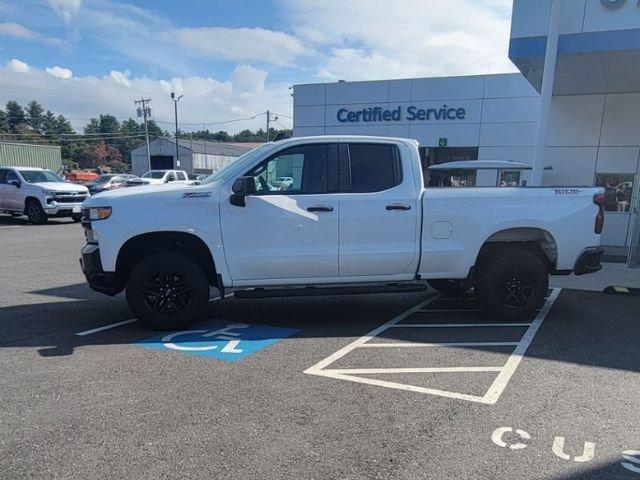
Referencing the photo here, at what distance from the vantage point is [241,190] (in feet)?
17.1

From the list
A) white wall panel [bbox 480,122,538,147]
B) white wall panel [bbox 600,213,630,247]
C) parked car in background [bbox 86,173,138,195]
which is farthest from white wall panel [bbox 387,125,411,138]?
parked car in background [bbox 86,173,138,195]

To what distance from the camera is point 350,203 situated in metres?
5.49

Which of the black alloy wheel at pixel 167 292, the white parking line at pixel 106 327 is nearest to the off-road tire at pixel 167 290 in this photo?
the black alloy wheel at pixel 167 292

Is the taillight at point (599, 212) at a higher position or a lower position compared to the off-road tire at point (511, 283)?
higher

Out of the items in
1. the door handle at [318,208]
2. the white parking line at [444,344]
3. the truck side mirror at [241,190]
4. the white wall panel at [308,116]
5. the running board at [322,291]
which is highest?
the white wall panel at [308,116]

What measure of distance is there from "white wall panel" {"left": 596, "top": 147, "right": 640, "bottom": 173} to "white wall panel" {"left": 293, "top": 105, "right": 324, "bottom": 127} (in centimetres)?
1016

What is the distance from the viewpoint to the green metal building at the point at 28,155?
31723 millimetres

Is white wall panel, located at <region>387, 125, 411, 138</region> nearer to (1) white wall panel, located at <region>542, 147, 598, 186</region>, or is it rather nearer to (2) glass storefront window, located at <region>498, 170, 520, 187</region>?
(2) glass storefront window, located at <region>498, 170, 520, 187</region>

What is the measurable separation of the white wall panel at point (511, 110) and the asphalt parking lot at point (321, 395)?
11.5 m

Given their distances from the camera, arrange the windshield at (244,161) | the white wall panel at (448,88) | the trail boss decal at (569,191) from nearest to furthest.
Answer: the windshield at (244,161) → the trail boss decal at (569,191) → the white wall panel at (448,88)

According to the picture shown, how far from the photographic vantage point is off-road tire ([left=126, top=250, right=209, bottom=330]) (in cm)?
529

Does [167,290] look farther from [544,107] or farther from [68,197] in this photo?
[68,197]

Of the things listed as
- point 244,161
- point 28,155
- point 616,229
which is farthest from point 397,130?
point 28,155

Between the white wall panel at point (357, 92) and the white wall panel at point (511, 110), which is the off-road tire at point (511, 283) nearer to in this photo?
the white wall panel at point (511, 110)
